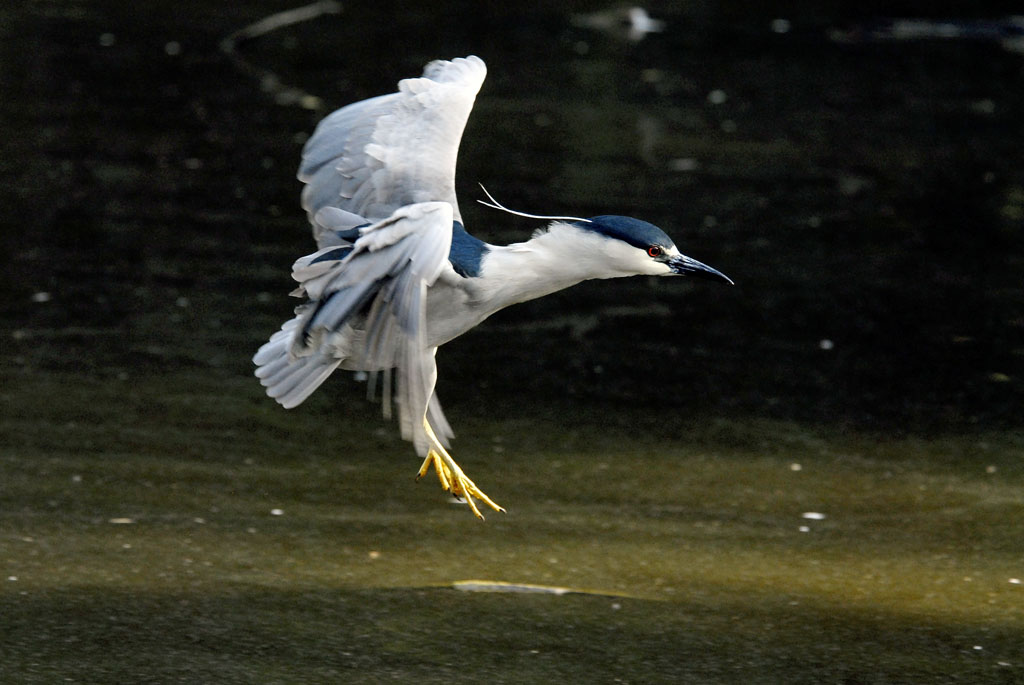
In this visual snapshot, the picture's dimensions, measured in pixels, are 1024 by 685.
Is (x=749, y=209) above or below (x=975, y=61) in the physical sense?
below

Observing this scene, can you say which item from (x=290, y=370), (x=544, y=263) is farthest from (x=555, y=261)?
(x=290, y=370)

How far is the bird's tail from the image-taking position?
4.35 metres

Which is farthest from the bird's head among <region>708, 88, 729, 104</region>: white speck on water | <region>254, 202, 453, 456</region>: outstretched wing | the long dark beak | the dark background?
<region>708, 88, 729, 104</region>: white speck on water

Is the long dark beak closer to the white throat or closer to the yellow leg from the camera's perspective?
the white throat

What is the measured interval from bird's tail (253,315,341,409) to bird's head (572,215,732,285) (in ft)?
2.58

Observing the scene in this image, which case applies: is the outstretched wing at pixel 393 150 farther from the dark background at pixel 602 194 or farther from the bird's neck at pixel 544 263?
the dark background at pixel 602 194

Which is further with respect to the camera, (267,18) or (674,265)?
(267,18)

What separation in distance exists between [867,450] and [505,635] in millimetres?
2026

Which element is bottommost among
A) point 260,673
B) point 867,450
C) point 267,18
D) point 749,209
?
point 260,673

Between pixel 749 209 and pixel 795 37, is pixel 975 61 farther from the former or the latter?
pixel 749 209

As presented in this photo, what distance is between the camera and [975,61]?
12.6 meters

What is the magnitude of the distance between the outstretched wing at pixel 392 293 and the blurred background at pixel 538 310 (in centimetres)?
82

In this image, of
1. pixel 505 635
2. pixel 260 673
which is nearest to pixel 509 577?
pixel 505 635

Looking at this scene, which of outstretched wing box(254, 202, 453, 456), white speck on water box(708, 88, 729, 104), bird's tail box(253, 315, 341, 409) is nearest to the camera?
outstretched wing box(254, 202, 453, 456)
